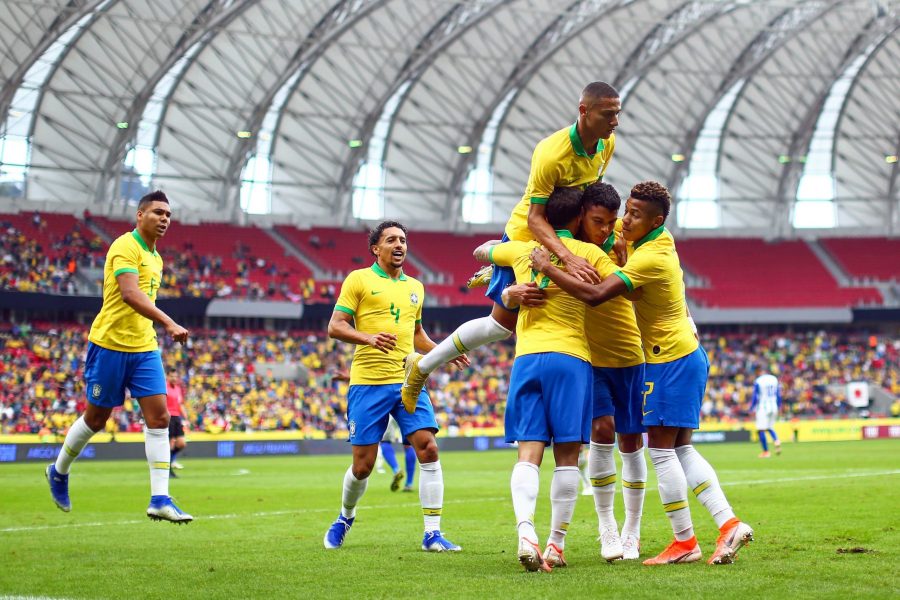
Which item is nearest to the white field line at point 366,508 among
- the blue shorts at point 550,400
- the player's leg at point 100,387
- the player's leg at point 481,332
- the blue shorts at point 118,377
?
the player's leg at point 100,387

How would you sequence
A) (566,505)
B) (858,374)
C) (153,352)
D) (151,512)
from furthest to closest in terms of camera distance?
(858,374) → (153,352) → (151,512) → (566,505)

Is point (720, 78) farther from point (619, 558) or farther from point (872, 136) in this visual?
point (619, 558)

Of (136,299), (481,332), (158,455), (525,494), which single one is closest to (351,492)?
(158,455)

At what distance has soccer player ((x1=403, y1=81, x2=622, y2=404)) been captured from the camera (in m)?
7.43

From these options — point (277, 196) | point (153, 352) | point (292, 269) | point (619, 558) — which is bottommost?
point (619, 558)

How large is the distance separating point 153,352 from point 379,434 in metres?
2.23

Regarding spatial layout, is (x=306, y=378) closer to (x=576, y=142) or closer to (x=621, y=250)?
(x=621, y=250)

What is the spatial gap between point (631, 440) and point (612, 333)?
88cm

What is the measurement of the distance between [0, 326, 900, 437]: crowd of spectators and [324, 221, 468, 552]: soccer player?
28.0m

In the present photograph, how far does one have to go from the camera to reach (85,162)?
161 ft

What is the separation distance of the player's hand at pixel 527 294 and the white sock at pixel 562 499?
45.4 inches

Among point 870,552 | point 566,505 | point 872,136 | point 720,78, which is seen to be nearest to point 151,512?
point 566,505

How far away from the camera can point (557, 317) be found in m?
7.29

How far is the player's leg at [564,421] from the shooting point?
7.08 metres
